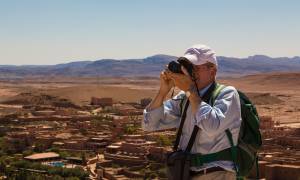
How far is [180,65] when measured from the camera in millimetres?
3225

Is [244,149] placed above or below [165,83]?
below

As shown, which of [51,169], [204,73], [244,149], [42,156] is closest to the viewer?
[244,149]

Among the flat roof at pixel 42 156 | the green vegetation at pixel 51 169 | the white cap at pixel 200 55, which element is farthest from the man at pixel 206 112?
the flat roof at pixel 42 156

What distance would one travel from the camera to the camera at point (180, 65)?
322 cm

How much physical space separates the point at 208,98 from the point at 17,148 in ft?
79.8

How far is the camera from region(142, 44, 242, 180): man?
3.07 meters

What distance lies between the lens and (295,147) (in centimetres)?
2300

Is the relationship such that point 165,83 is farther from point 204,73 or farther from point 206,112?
point 206,112

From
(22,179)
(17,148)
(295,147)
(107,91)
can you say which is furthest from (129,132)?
(107,91)

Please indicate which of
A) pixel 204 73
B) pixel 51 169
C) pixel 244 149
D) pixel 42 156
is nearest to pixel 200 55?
pixel 204 73

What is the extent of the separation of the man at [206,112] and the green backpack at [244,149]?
0.02 meters

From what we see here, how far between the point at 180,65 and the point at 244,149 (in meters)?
0.56

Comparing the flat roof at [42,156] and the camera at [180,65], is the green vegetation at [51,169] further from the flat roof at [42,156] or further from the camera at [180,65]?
the camera at [180,65]

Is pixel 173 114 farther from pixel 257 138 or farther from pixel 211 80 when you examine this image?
pixel 257 138
